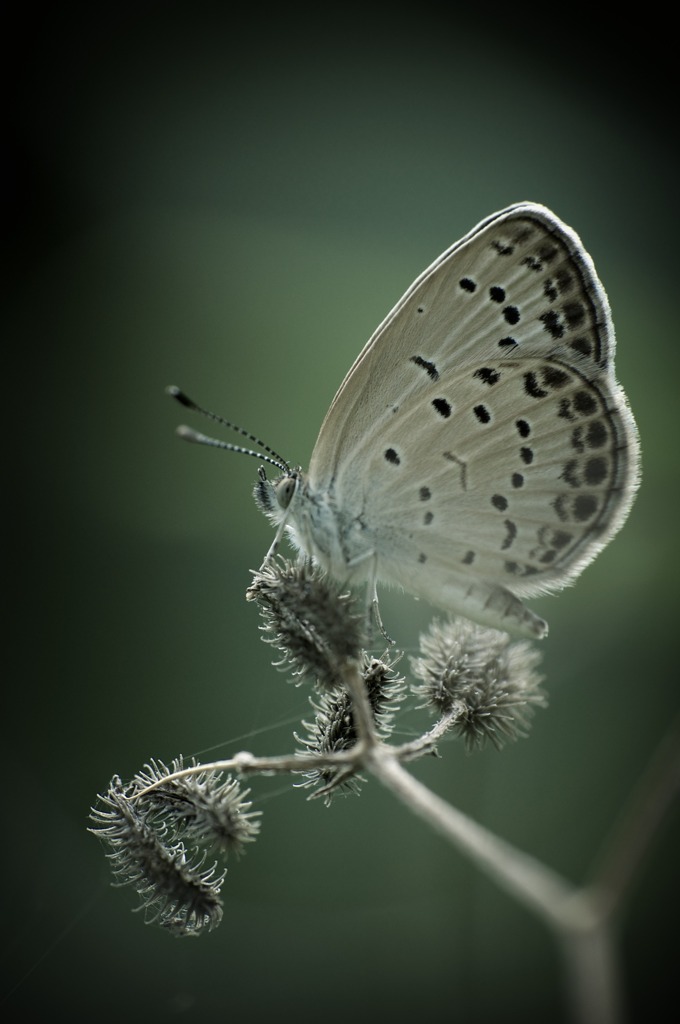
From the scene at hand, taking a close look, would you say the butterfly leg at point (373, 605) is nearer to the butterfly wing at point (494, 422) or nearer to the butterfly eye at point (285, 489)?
the butterfly wing at point (494, 422)

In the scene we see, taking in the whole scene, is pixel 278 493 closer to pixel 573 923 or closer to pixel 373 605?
pixel 373 605

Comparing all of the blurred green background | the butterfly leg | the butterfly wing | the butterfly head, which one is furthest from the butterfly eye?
the blurred green background

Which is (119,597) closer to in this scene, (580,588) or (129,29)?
(580,588)

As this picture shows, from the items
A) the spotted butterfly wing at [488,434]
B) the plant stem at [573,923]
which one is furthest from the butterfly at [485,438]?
the plant stem at [573,923]

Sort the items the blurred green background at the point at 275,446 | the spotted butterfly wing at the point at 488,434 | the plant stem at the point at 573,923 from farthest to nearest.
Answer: the blurred green background at the point at 275,446 → the spotted butterfly wing at the point at 488,434 → the plant stem at the point at 573,923

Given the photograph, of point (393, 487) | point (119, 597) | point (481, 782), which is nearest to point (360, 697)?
point (393, 487)

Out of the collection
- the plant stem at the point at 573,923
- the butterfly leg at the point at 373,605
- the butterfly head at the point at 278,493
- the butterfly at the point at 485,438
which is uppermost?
the butterfly at the point at 485,438

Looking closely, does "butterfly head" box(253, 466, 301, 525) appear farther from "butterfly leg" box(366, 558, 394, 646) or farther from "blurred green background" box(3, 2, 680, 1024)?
"blurred green background" box(3, 2, 680, 1024)
